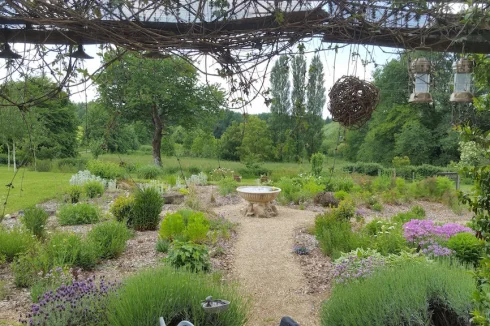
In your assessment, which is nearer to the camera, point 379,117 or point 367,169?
point 367,169

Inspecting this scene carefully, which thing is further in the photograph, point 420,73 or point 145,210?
point 145,210

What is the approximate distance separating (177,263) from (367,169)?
1779cm

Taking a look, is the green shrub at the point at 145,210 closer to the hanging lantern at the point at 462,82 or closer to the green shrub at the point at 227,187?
the green shrub at the point at 227,187

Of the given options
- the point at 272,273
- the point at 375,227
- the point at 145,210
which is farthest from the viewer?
the point at 145,210

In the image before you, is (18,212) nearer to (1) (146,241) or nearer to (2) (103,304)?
(1) (146,241)

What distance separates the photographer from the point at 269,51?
2301mm

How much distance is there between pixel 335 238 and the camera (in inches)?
231

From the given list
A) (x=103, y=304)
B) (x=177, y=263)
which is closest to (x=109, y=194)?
(x=177, y=263)

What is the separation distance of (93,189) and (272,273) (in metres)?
6.92

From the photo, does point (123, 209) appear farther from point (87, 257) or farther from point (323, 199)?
point (323, 199)

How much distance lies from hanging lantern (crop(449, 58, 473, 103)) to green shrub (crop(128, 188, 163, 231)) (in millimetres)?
5451

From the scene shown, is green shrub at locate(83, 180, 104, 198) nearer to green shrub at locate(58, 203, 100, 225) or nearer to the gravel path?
green shrub at locate(58, 203, 100, 225)

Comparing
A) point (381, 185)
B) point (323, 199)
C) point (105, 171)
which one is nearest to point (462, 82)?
point (323, 199)

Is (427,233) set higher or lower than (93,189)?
higher
